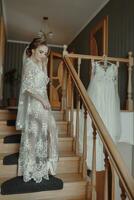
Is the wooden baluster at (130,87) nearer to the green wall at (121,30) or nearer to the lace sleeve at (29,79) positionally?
the green wall at (121,30)

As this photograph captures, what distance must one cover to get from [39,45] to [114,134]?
152 cm

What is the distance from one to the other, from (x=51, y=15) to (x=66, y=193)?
4040 millimetres

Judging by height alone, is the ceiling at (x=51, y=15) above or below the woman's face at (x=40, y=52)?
above

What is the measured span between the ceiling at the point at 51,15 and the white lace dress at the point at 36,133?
277 centimetres

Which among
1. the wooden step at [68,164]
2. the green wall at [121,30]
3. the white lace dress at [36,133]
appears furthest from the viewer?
the green wall at [121,30]

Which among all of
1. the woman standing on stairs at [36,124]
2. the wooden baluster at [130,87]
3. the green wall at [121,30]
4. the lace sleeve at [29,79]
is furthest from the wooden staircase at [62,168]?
the green wall at [121,30]

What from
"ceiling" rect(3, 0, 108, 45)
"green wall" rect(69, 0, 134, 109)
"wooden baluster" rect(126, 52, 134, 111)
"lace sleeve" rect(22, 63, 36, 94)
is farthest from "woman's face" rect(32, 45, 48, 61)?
"ceiling" rect(3, 0, 108, 45)

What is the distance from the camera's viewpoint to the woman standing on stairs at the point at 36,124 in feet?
6.95

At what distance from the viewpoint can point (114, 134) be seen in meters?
3.03

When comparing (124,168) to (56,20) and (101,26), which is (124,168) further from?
(56,20)

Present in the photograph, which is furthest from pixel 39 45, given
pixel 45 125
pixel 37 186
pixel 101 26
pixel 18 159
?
pixel 101 26

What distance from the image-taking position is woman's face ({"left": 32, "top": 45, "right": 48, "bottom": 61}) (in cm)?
224

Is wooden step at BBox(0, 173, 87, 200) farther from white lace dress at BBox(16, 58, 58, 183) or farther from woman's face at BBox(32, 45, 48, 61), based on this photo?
woman's face at BBox(32, 45, 48, 61)

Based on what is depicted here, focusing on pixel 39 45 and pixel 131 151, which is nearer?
pixel 39 45
